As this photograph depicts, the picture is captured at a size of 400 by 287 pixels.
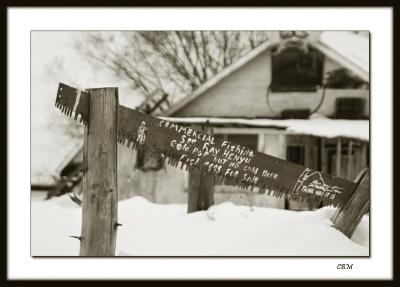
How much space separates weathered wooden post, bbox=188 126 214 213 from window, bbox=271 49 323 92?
11.6ft

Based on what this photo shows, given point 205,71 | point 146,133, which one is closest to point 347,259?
point 146,133

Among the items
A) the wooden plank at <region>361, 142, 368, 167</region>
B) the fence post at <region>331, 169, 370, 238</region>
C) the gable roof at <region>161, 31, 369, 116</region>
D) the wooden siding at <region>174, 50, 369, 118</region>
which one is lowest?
the fence post at <region>331, 169, 370, 238</region>

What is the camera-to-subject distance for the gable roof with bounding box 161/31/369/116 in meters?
8.90

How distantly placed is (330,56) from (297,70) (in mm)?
681

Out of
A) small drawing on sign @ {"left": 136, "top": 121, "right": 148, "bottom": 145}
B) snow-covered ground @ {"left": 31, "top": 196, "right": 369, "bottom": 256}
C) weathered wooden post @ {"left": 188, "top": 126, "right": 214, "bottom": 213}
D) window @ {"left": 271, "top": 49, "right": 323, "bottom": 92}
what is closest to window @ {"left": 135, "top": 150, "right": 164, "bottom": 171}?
window @ {"left": 271, "top": 49, "right": 323, "bottom": 92}

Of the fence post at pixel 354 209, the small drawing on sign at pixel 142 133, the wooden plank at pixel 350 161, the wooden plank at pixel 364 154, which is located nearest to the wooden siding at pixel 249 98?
the wooden plank at pixel 350 161

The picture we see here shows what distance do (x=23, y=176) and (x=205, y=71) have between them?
23.6 feet

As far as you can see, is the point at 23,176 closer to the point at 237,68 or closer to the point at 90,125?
the point at 90,125

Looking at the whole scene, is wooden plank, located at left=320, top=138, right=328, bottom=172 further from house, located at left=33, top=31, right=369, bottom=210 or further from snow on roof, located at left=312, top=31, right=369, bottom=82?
snow on roof, located at left=312, top=31, right=369, bottom=82

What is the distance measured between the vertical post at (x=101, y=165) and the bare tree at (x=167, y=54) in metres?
2.30

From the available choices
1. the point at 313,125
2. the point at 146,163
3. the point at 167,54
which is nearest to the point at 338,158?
the point at 313,125

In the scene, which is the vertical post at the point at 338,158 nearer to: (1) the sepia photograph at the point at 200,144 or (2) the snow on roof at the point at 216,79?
(1) the sepia photograph at the point at 200,144

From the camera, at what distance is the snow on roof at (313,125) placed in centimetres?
861

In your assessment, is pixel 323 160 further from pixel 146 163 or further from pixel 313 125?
pixel 146 163
